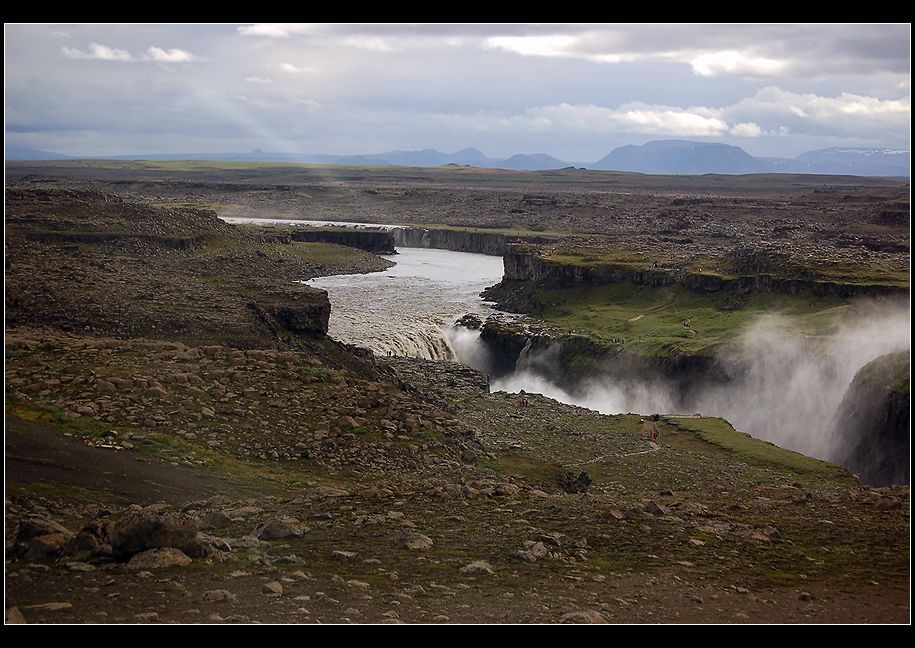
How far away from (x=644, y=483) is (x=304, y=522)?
1673 centimetres

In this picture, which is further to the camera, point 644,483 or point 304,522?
point 644,483

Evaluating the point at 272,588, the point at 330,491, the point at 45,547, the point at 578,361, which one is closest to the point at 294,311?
the point at 330,491

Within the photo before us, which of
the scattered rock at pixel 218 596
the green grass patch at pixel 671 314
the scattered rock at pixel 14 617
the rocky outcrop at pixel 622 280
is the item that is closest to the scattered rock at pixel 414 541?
the scattered rock at pixel 218 596

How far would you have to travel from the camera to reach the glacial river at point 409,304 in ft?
191

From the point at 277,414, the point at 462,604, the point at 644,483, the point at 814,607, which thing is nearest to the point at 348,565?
the point at 462,604

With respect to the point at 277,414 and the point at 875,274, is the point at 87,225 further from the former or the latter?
the point at 875,274

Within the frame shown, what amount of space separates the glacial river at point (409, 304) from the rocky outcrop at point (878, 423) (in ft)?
81.1

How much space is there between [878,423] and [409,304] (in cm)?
3866

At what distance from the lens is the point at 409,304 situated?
71.0m

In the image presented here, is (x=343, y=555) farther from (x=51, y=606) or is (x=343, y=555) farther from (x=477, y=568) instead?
(x=51, y=606)

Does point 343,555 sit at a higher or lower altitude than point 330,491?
higher

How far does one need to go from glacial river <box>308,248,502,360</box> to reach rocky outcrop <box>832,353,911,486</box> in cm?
2473

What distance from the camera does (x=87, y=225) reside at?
4788 cm

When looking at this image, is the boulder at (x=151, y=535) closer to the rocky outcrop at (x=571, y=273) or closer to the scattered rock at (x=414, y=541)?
the scattered rock at (x=414, y=541)
